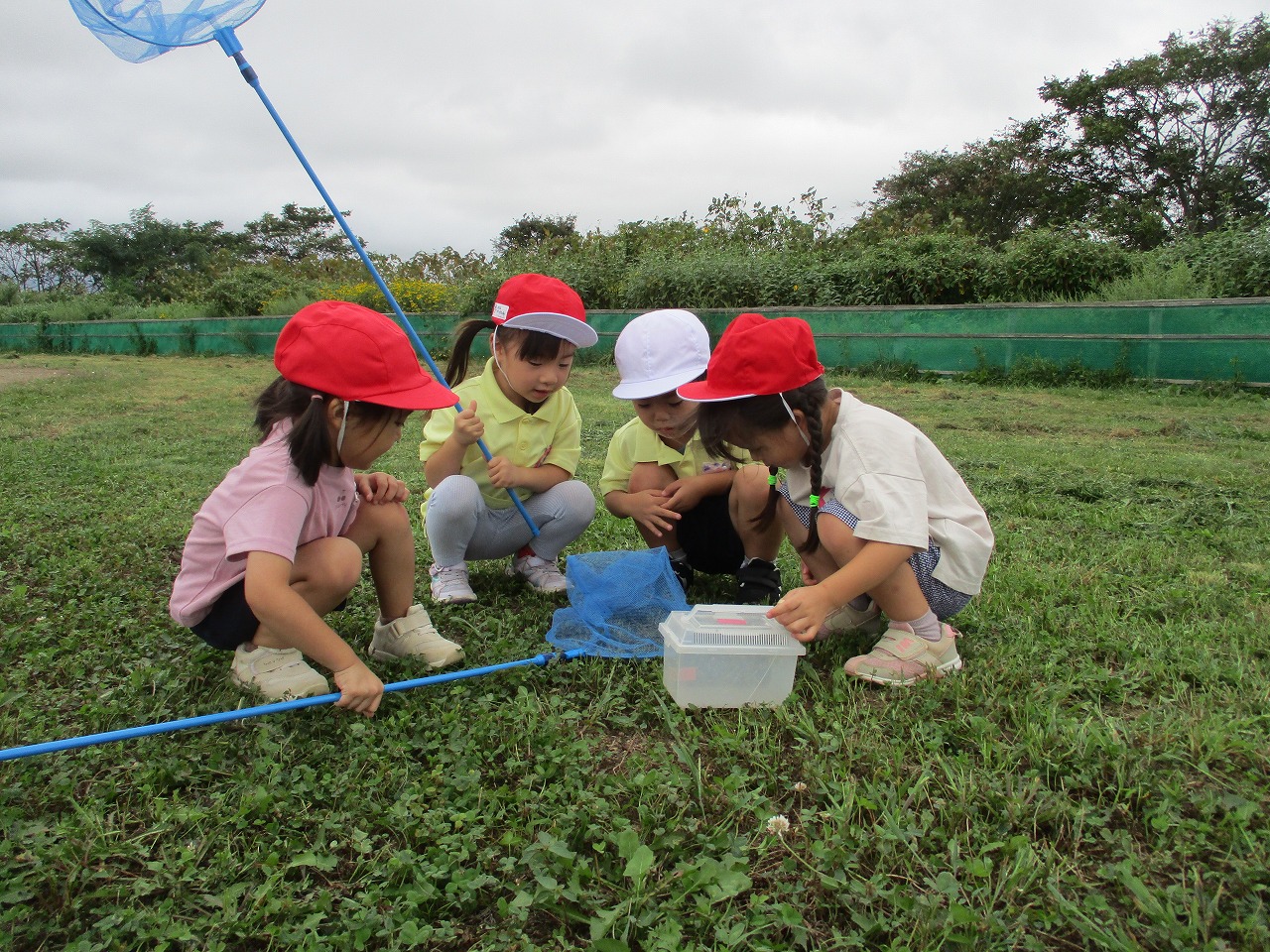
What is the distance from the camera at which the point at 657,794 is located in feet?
5.40

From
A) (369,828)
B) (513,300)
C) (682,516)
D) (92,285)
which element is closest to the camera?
(369,828)

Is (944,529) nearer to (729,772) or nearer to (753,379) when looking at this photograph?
(753,379)

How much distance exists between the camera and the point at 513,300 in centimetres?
274

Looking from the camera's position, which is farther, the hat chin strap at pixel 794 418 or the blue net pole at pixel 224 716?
the hat chin strap at pixel 794 418

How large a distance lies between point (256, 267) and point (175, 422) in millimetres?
17420

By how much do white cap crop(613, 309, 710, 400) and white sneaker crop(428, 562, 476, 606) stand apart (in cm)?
74

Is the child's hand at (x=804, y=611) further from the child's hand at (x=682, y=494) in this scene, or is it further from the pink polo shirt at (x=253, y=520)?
the pink polo shirt at (x=253, y=520)

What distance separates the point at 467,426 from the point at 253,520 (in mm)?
824

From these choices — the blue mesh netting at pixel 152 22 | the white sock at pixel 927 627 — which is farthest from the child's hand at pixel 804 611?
the blue mesh netting at pixel 152 22

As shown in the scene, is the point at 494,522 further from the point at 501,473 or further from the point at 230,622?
the point at 230,622

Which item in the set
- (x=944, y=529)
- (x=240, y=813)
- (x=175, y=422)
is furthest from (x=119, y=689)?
(x=175, y=422)

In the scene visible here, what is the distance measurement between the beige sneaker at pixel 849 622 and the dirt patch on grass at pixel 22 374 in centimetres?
1087

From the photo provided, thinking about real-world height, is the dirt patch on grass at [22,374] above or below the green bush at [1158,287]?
below

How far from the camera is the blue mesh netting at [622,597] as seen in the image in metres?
2.44
